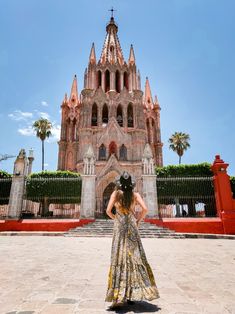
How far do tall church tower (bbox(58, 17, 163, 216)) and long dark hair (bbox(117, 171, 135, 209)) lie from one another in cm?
2014

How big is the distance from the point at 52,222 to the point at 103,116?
72.1 feet

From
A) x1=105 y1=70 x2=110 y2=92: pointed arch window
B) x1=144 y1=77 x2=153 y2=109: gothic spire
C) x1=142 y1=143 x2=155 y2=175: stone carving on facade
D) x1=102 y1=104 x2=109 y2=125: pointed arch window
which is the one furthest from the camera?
x1=144 y1=77 x2=153 y2=109: gothic spire

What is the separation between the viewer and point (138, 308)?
98.8 inches

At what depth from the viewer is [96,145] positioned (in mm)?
28469

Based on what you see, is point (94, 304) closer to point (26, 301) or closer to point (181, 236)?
point (26, 301)

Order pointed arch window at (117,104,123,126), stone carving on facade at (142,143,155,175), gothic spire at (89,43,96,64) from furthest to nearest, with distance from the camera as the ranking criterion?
gothic spire at (89,43,96,64)
pointed arch window at (117,104,123,126)
stone carving on facade at (142,143,155,175)

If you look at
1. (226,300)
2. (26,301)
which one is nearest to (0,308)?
(26,301)

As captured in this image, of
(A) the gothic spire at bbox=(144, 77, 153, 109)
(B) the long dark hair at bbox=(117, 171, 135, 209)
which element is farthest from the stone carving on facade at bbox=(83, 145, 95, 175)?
(A) the gothic spire at bbox=(144, 77, 153, 109)

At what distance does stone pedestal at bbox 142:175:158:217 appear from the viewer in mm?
13195

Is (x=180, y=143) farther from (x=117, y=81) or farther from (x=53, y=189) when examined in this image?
(x=53, y=189)

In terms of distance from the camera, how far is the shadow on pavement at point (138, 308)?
242 cm

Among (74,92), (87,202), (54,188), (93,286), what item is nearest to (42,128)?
(74,92)

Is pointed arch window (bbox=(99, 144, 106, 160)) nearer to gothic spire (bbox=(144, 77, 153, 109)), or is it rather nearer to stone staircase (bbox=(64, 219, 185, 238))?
gothic spire (bbox=(144, 77, 153, 109))

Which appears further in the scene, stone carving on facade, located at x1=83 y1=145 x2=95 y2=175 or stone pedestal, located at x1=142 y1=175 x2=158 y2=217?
stone carving on facade, located at x1=83 y1=145 x2=95 y2=175
